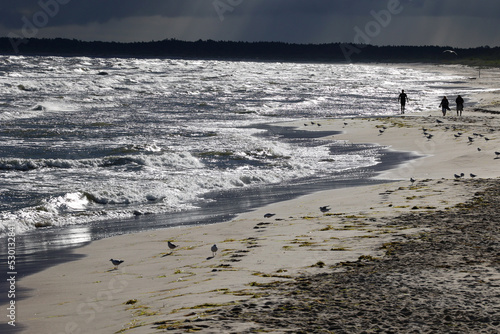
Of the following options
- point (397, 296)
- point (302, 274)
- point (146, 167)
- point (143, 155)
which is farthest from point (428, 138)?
point (397, 296)

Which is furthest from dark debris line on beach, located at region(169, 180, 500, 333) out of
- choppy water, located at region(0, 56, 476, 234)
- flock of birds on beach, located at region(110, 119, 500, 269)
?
choppy water, located at region(0, 56, 476, 234)

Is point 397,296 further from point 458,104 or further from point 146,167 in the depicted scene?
point 458,104

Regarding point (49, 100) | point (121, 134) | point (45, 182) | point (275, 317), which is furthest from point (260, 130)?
point (275, 317)

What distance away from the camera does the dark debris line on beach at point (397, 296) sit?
5.25m

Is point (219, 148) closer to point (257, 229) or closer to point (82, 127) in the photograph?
point (82, 127)

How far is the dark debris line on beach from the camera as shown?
17.2 feet

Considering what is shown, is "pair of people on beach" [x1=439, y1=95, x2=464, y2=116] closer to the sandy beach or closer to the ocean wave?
the ocean wave

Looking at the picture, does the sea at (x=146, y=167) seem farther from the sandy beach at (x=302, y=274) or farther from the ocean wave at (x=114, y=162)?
the sandy beach at (x=302, y=274)

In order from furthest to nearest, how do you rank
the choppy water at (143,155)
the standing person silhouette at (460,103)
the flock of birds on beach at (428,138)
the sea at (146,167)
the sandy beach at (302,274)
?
the standing person silhouette at (460,103), the choppy water at (143,155), the sea at (146,167), the flock of birds on beach at (428,138), the sandy beach at (302,274)

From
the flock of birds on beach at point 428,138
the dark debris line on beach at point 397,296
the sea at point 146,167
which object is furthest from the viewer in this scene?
the sea at point 146,167

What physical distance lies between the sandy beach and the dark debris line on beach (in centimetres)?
1

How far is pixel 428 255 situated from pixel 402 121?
2466 cm

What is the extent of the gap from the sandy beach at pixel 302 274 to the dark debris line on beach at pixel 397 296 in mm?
11

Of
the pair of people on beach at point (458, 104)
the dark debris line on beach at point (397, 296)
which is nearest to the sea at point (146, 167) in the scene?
the dark debris line on beach at point (397, 296)
